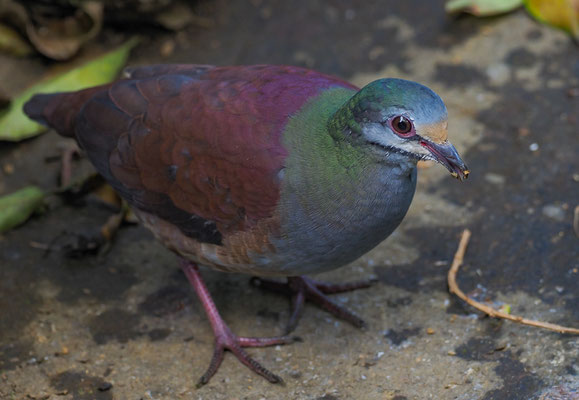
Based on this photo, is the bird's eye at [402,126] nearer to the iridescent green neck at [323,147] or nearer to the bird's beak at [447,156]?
the bird's beak at [447,156]

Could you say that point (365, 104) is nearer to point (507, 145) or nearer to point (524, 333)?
point (524, 333)

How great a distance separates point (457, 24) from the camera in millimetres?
6035

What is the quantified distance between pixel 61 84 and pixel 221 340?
2499 millimetres

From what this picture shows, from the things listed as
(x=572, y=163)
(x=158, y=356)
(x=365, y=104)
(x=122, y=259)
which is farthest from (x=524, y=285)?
(x=122, y=259)

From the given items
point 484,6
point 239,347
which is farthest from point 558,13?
point 239,347

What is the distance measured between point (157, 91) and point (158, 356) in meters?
1.37

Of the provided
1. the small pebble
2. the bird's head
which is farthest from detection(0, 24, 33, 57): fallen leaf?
the small pebble

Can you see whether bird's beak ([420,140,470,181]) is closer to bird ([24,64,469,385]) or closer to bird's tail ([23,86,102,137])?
bird ([24,64,469,385])

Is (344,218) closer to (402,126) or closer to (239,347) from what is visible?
(402,126)

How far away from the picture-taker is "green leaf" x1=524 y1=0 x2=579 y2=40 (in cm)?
552

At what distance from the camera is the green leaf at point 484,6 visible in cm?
585

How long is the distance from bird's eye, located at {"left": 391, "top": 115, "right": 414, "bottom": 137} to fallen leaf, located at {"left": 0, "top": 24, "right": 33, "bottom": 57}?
3671mm

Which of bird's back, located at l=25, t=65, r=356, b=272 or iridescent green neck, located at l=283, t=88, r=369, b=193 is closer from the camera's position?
iridescent green neck, located at l=283, t=88, r=369, b=193

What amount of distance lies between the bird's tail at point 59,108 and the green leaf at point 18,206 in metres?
0.63
